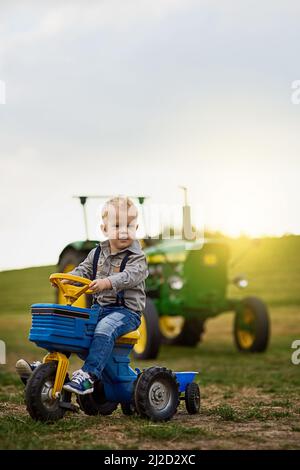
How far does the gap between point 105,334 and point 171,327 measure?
35.3ft

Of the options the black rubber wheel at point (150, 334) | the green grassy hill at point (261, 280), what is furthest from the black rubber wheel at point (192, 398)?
the green grassy hill at point (261, 280)

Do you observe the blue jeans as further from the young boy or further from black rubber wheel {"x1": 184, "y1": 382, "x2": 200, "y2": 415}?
black rubber wheel {"x1": 184, "y1": 382, "x2": 200, "y2": 415}

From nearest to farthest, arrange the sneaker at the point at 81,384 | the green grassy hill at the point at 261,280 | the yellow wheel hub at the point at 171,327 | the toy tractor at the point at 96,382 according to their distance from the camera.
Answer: the sneaker at the point at 81,384, the toy tractor at the point at 96,382, the yellow wheel hub at the point at 171,327, the green grassy hill at the point at 261,280

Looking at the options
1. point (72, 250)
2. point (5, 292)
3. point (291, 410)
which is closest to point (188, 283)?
point (72, 250)

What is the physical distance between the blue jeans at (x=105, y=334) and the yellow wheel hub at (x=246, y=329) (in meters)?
8.43

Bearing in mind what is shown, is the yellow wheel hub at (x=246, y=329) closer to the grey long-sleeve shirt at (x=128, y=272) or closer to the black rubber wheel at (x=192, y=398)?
the black rubber wheel at (x=192, y=398)

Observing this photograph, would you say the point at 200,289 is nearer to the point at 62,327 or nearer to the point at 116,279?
the point at 116,279

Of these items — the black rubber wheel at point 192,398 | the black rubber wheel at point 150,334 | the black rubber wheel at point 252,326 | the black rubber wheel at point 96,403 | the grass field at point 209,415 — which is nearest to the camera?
the grass field at point 209,415

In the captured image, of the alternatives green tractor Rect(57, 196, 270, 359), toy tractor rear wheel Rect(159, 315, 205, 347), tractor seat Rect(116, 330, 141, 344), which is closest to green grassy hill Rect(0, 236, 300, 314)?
toy tractor rear wheel Rect(159, 315, 205, 347)

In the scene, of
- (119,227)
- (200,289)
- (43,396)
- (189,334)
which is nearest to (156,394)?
(43,396)

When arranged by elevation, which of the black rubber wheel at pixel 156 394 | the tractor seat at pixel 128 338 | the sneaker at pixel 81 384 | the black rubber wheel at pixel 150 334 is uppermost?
the tractor seat at pixel 128 338

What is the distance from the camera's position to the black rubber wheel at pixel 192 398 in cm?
547

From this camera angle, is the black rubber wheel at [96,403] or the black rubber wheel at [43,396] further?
the black rubber wheel at [96,403]
